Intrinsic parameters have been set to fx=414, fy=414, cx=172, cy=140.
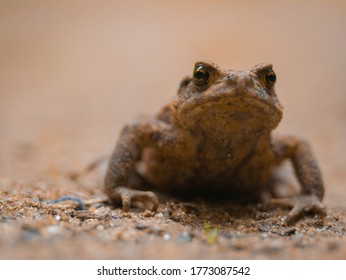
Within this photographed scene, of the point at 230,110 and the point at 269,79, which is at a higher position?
the point at 269,79

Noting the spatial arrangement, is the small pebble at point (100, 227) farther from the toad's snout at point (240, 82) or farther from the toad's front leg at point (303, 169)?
the toad's front leg at point (303, 169)

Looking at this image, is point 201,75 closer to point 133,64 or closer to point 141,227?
point 141,227

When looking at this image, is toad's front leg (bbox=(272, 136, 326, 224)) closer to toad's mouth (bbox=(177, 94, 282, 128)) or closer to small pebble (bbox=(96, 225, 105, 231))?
toad's mouth (bbox=(177, 94, 282, 128))

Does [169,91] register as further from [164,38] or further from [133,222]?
[133,222]

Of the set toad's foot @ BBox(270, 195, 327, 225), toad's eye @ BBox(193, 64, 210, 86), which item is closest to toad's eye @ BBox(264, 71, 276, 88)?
toad's eye @ BBox(193, 64, 210, 86)

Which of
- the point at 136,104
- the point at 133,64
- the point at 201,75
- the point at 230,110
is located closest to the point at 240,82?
the point at 230,110

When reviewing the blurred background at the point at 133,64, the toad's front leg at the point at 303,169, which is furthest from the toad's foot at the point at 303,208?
the blurred background at the point at 133,64

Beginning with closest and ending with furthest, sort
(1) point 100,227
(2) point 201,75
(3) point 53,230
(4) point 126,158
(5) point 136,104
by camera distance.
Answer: (3) point 53,230 → (1) point 100,227 → (2) point 201,75 → (4) point 126,158 → (5) point 136,104
